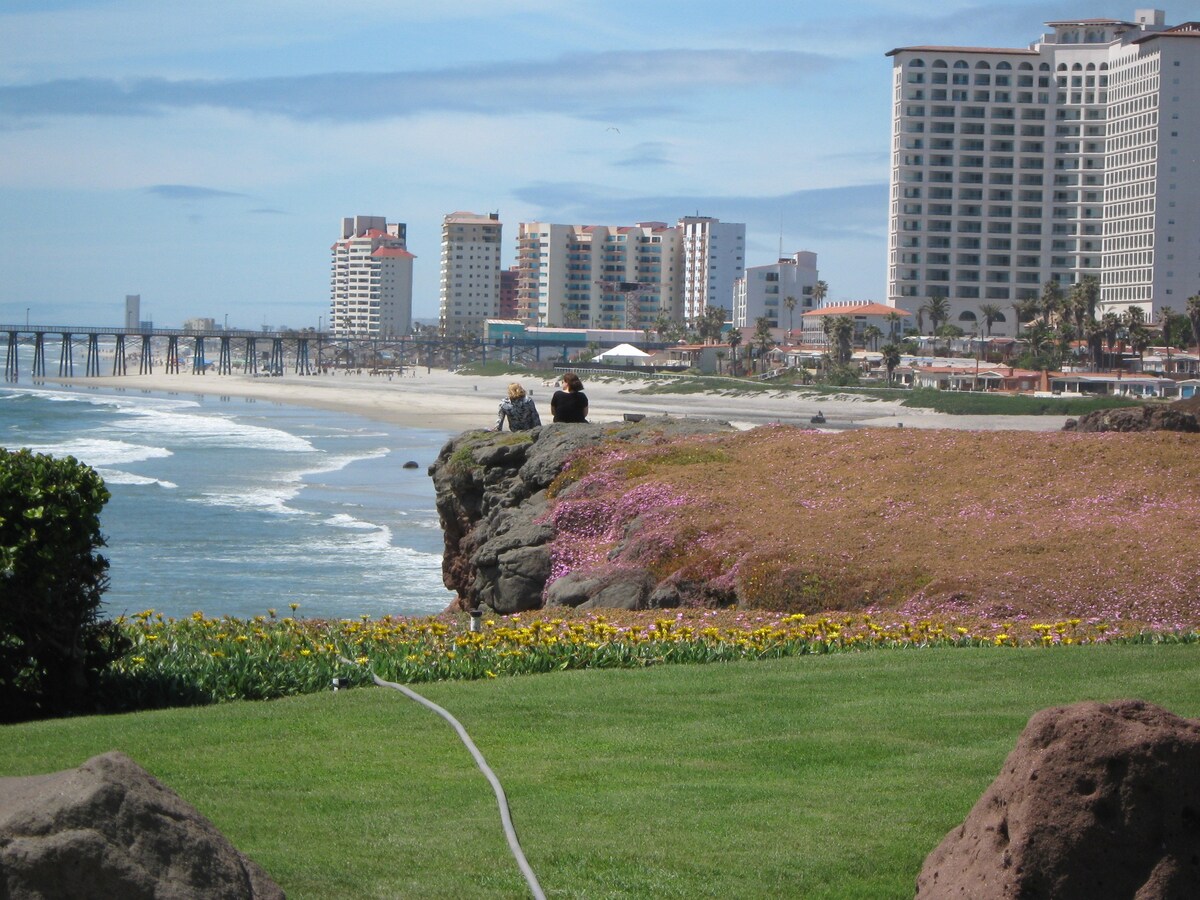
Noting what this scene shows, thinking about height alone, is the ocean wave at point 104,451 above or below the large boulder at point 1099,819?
below

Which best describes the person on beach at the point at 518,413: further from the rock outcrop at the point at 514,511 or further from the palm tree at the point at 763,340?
the palm tree at the point at 763,340

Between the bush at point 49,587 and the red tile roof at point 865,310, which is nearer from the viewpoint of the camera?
the bush at point 49,587

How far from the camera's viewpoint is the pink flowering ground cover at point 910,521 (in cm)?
1318

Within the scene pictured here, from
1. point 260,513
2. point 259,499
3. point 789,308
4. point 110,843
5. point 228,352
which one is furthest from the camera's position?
point 789,308

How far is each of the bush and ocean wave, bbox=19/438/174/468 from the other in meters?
39.6

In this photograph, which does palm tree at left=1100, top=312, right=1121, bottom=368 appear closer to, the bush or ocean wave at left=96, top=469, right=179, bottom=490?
ocean wave at left=96, top=469, right=179, bottom=490

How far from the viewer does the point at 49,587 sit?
872 cm

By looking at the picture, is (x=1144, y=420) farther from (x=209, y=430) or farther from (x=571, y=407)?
(x=209, y=430)

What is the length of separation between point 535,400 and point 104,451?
40631 mm

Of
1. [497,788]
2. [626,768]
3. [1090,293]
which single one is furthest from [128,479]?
[1090,293]

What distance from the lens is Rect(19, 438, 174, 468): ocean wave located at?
5003 centimetres

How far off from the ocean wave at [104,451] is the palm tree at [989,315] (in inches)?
3999

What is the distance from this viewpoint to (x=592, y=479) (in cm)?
1747

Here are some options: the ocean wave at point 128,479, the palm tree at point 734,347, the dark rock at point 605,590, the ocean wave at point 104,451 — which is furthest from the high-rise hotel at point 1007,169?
the dark rock at point 605,590
